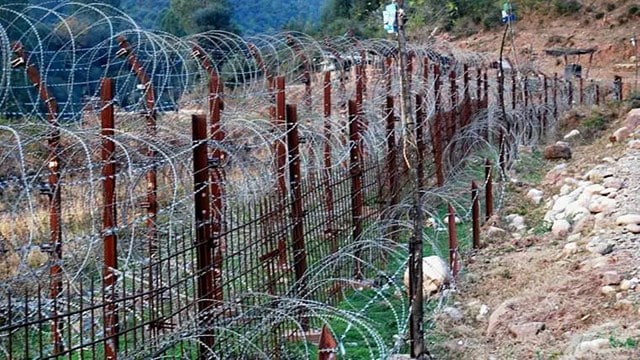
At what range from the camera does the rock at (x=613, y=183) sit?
8.85 m

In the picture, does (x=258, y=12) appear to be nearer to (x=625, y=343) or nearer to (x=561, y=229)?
(x=561, y=229)

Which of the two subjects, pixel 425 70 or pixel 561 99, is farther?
pixel 561 99

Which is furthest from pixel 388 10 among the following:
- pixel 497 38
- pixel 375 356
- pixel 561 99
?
pixel 497 38

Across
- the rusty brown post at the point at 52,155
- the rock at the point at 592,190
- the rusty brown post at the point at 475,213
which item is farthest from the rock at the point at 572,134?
the rusty brown post at the point at 52,155

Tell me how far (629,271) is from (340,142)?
2471 mm

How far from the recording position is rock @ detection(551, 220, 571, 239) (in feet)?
25.1

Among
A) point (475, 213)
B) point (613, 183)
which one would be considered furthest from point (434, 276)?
point (613, 183)

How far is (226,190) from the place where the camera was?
18.5 ft

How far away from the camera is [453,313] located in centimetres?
570

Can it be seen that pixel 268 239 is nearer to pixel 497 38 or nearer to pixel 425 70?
pixel 425 70

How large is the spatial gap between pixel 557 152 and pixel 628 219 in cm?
672

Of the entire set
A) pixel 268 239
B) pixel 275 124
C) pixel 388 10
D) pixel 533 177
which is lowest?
pixel 533 177

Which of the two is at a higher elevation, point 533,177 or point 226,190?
point 226,190

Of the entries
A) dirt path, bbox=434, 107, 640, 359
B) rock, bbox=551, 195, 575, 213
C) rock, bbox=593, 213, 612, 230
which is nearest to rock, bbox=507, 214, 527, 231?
dirt path, bbox=434, 107, 640, 359
